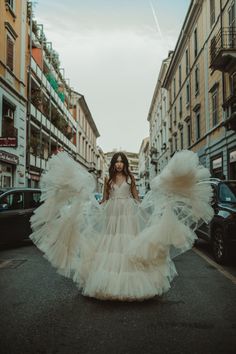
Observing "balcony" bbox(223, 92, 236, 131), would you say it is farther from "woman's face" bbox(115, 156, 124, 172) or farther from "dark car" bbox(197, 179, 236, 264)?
"woman's face" bbox(115, 156, 124, 172)

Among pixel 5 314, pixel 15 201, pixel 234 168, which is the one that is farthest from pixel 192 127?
pixel 5 314

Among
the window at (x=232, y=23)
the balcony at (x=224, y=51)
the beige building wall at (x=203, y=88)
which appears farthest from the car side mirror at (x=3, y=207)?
the window at (x=232, y=23)

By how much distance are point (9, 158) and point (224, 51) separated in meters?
11.8

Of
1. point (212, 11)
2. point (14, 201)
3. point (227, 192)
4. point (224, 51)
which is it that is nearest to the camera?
point (227, 192)

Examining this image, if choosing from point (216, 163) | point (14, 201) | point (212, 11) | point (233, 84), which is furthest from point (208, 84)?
point (14, 201)

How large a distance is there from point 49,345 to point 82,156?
48.7 metres

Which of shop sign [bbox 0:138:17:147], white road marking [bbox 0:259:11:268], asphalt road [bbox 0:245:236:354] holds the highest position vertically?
shop sign [bbox 0:138:17:147]

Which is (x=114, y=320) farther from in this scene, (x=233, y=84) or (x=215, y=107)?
(x=215, y=107)

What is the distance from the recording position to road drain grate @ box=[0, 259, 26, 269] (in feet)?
23.6

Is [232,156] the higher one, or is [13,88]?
[13,88]

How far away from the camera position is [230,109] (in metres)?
18.8

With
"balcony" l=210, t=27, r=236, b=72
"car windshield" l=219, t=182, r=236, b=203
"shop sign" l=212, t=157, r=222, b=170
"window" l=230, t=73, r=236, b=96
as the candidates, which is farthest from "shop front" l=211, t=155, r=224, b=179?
"car windshield" l=219, t=182, r=236, b=203

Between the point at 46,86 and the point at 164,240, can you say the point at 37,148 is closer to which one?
the point at 46,86

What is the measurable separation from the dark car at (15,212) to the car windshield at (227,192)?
5.25m
